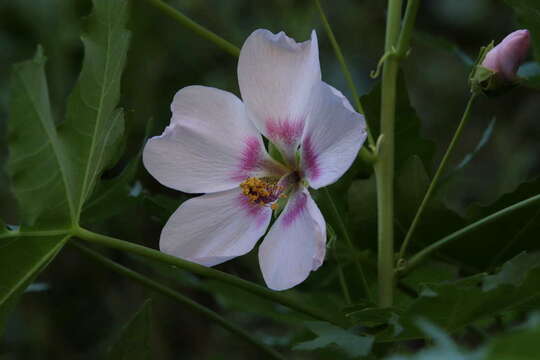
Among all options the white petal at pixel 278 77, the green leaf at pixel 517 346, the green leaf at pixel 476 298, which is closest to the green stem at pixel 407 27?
the white petal at pixel 278 77

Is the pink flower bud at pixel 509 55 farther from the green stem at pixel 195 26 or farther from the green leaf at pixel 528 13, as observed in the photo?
the green stem at pixel 195 26

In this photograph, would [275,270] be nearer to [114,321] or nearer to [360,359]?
[360,359]

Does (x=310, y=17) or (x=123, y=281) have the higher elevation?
(x=310, y=17)

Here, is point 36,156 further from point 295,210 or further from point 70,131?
point 295,210

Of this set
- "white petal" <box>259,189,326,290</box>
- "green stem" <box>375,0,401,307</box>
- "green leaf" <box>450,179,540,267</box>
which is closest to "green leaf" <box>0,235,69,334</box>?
"white petal" <box>259,189,326,290</box>

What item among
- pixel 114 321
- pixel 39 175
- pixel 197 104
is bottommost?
pixel 114 321

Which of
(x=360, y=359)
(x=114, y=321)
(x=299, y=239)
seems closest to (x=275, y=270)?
(x=299, y=239)
